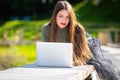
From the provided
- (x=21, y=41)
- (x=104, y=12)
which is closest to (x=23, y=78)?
(x=21, y=41)

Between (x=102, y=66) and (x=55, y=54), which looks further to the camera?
(x=102, y=66)

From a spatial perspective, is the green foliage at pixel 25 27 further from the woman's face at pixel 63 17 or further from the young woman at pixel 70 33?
the woman's face at pixel 63 17

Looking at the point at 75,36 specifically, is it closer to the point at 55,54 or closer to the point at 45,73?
the point at 55,54

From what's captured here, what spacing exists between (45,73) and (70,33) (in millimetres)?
1067

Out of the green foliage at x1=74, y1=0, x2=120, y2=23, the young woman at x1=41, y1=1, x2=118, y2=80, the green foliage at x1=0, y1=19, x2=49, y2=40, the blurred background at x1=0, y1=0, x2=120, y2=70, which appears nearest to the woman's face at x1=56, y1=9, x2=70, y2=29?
the young woman at x1=41, y1=1, x2=118, y2=80

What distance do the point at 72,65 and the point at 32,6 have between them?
144 feet

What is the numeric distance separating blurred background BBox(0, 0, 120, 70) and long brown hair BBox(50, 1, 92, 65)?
15.5 metres

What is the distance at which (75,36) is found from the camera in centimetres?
573

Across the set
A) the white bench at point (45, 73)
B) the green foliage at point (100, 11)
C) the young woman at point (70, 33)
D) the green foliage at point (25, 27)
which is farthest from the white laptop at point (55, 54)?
the green foliage at point (100, 11)

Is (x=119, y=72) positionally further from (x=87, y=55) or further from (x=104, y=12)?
(x=104, y=12)

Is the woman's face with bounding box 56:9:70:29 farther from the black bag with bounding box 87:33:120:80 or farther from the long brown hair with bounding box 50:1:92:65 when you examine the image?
the black bag with bounding box 87:33:120:80

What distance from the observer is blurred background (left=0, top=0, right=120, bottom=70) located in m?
27.1

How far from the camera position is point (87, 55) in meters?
5.70

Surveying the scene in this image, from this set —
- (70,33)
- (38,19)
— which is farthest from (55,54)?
(38,19)
